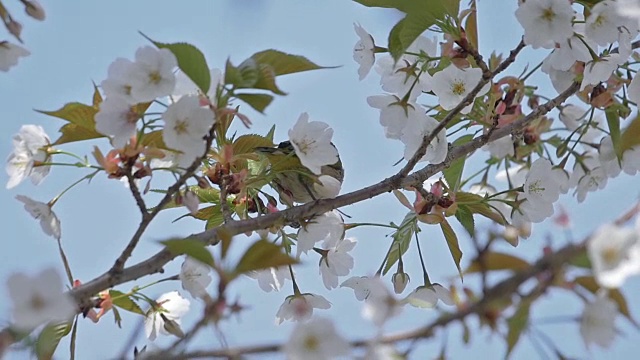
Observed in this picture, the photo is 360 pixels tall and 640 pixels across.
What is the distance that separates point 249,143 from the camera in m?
1.58

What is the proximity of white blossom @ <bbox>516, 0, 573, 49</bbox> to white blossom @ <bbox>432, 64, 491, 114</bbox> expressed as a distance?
0.18 metres

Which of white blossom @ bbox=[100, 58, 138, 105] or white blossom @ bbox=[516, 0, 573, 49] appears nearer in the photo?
white blossom @ bbox=[100, 58, 138, 105]

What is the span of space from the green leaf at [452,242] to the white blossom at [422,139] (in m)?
0.15

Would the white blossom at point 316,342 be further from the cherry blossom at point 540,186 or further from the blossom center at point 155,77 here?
the cherry blossom at point 540,186

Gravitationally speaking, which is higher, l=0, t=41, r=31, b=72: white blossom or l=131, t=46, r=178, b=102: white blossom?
l=0, t=41, r=31, b=72: white blossom

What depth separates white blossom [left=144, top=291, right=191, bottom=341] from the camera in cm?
144

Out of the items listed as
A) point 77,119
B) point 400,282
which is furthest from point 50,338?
point 400,282

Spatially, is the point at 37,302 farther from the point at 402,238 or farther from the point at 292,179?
the point at 402,238

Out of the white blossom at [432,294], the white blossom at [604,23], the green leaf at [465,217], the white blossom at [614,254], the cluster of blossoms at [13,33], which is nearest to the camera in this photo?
the white blossom at [614,254]

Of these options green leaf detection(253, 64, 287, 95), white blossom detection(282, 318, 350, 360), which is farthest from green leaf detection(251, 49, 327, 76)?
white blossom detection(282, 318, 350, 360)

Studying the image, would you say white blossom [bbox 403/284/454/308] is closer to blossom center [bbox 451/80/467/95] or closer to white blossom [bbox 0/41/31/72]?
blossom center [bbox 451/80/467/95]

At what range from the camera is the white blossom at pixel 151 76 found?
1.16m

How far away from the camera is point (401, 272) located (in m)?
1.69

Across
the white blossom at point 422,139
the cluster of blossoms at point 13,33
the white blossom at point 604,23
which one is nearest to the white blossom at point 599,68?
the white blossom at point 604,23
